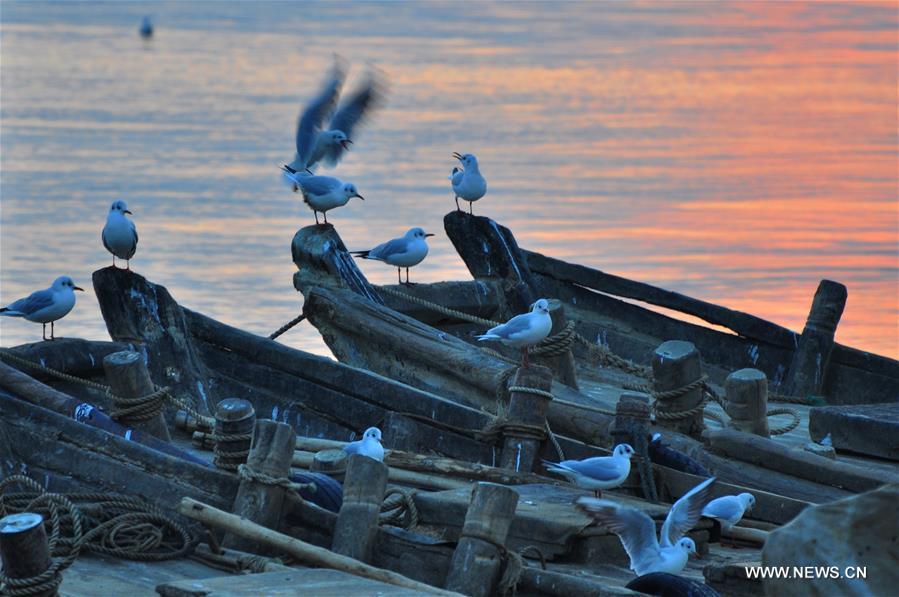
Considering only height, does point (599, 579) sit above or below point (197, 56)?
below

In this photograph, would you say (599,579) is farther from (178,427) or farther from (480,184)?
(480,184)

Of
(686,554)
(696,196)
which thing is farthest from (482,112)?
(686,554)

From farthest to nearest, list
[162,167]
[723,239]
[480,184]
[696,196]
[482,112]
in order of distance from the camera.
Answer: [482,112] → [162,167] → [696,196] → [723,239] → [480,184]

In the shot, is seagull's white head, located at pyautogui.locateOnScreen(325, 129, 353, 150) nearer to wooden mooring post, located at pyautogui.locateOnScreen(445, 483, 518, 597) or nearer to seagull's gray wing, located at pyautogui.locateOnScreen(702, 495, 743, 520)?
seagull's gray wing, located at pyautogui.locateOnScreen(702, 495, 743, 520)

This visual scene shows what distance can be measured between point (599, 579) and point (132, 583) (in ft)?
5.78

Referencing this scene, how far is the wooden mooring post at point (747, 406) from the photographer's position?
10.2m

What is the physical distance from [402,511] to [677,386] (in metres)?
2.16

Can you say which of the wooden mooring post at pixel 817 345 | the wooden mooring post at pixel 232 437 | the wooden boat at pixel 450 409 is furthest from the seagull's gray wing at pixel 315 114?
the wooden mooring post at pixel 232 437

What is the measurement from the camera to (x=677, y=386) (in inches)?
377

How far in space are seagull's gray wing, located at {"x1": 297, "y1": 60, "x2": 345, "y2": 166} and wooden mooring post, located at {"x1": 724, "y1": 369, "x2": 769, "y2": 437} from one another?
25.1 ft

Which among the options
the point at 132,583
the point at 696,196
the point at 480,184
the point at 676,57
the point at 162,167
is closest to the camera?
the point at 132,583

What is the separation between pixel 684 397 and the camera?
31.4ft

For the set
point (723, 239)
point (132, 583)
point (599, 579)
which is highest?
point (723, 239)

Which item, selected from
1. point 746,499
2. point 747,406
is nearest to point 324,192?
point 747,406
